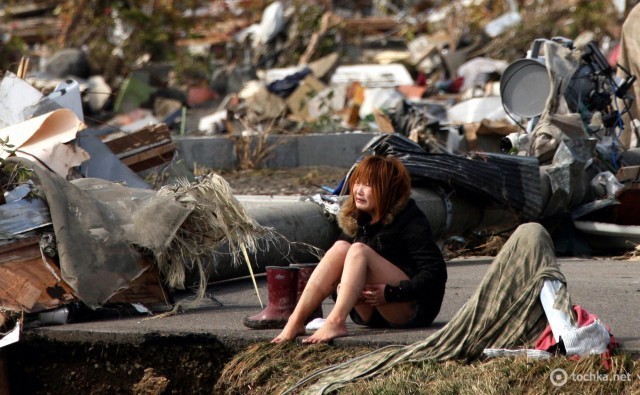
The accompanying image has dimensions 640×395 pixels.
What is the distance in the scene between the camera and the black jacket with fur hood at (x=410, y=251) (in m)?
4.64

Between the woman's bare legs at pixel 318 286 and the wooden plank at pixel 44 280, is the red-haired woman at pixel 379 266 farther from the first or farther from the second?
the wooden plank at pixel 44 280

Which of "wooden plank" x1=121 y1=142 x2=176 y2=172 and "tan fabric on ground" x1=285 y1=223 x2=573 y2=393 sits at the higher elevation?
"tan fabric on ground" x1=285 y1=223 x2=573 y2=393

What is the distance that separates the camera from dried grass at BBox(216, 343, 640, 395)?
391cm

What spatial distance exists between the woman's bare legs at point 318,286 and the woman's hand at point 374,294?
0.15 meters

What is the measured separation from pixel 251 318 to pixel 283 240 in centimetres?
182

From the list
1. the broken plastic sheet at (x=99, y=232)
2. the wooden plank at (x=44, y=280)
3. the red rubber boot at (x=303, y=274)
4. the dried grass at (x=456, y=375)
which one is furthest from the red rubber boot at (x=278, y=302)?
the wooden plank at (x=44, y=280)

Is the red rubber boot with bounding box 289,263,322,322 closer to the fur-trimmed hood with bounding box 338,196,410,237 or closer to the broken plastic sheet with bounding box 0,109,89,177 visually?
the fur-trimmed hood with bounding box 338,196,410,237

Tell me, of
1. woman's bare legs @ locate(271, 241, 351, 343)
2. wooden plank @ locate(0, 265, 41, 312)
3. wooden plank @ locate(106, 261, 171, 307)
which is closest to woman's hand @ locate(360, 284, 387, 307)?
woman's bare legs @ locate(271, 241, 351, 343)

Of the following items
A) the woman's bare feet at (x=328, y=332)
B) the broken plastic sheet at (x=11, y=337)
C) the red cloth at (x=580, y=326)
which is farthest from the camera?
the broken plastic sheet at (x=11, y=337)

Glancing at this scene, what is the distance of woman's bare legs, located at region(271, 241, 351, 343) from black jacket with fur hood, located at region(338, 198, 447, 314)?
0.17 metres

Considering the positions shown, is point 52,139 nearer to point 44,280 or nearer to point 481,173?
point 44,280

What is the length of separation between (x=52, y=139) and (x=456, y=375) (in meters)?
3.77

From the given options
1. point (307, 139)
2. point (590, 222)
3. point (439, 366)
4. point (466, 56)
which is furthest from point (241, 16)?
point (439, 366)

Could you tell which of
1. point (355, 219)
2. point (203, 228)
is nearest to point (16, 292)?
point (203, 228)
